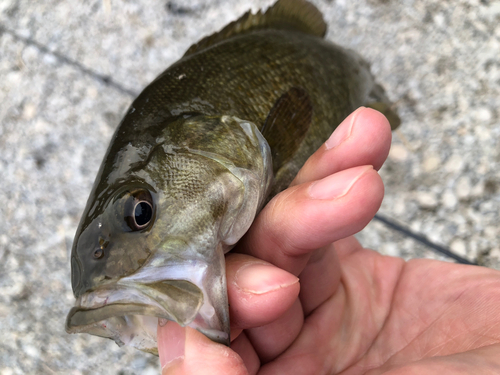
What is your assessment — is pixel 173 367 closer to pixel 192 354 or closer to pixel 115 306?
pixel 192 354

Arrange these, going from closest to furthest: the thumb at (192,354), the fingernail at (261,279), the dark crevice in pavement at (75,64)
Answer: the thumb at (192,354) → the fingernail at (261,279) → the dark crevice in pavement at (75,64)

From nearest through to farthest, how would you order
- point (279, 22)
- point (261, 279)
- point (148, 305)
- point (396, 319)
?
point (148, 305)
point (261, 279)
point (396, 319)
point (279, 22)

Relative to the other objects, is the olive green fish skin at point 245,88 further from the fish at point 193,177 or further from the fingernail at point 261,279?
the fingernail at point 261,279

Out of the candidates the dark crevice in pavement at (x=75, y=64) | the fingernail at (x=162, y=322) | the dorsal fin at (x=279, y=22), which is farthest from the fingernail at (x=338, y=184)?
the dark crevice in pavement at (x=75, y=64)

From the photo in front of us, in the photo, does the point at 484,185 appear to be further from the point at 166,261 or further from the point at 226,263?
the point at 166,261

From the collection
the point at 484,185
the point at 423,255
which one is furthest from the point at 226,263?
the point at 484,185

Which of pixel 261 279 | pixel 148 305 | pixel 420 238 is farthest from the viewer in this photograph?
pixel 420 238

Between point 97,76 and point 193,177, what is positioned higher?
point 193,177

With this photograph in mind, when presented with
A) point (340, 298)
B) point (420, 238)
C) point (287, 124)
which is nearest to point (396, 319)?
point (340, 298)
